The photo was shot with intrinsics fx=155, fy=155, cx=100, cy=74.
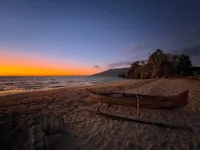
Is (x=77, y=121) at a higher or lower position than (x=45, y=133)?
lower

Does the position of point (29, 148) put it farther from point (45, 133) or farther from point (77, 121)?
point (77, 121)

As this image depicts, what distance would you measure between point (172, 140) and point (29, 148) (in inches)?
159

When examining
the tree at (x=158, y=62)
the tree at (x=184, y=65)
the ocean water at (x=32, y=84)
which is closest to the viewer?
the ocean water at (x=32, y=84)

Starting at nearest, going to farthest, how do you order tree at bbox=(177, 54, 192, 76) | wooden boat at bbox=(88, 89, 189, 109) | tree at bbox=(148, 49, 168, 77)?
wooden boat at bbox=(88, 89, 189, 109) → tree at bbox=(177, 54, 192, 76) → tree at bbox=(148, 49, 168, 77)

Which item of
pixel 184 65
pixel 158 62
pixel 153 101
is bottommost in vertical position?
pixel 153 101

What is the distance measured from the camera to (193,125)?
595cm

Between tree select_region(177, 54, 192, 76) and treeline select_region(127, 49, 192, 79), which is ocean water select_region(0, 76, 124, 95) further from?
tree select_region(177, 54, 192, 76)

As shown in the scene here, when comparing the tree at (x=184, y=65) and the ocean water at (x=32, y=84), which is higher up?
the tree at (x=184, y=65)

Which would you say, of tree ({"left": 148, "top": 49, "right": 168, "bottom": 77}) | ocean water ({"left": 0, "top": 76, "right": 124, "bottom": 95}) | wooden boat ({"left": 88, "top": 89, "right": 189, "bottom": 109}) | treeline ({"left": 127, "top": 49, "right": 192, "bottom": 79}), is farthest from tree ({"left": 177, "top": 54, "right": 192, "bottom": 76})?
wooden boat ({"left": 88, "top": 89, "right": 189, "bottom": 109})

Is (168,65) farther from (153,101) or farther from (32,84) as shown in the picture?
(153,101)

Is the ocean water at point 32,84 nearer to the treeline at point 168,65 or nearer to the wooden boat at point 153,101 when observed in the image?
the wooden boat at point 153,101

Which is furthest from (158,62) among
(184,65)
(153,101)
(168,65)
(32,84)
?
(153,101)

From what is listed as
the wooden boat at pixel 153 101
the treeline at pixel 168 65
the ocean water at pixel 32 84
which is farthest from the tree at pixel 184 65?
the wooden boat at pixel 153 101

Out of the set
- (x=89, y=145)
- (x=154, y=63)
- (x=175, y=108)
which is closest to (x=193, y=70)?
(x=154, y=63)
